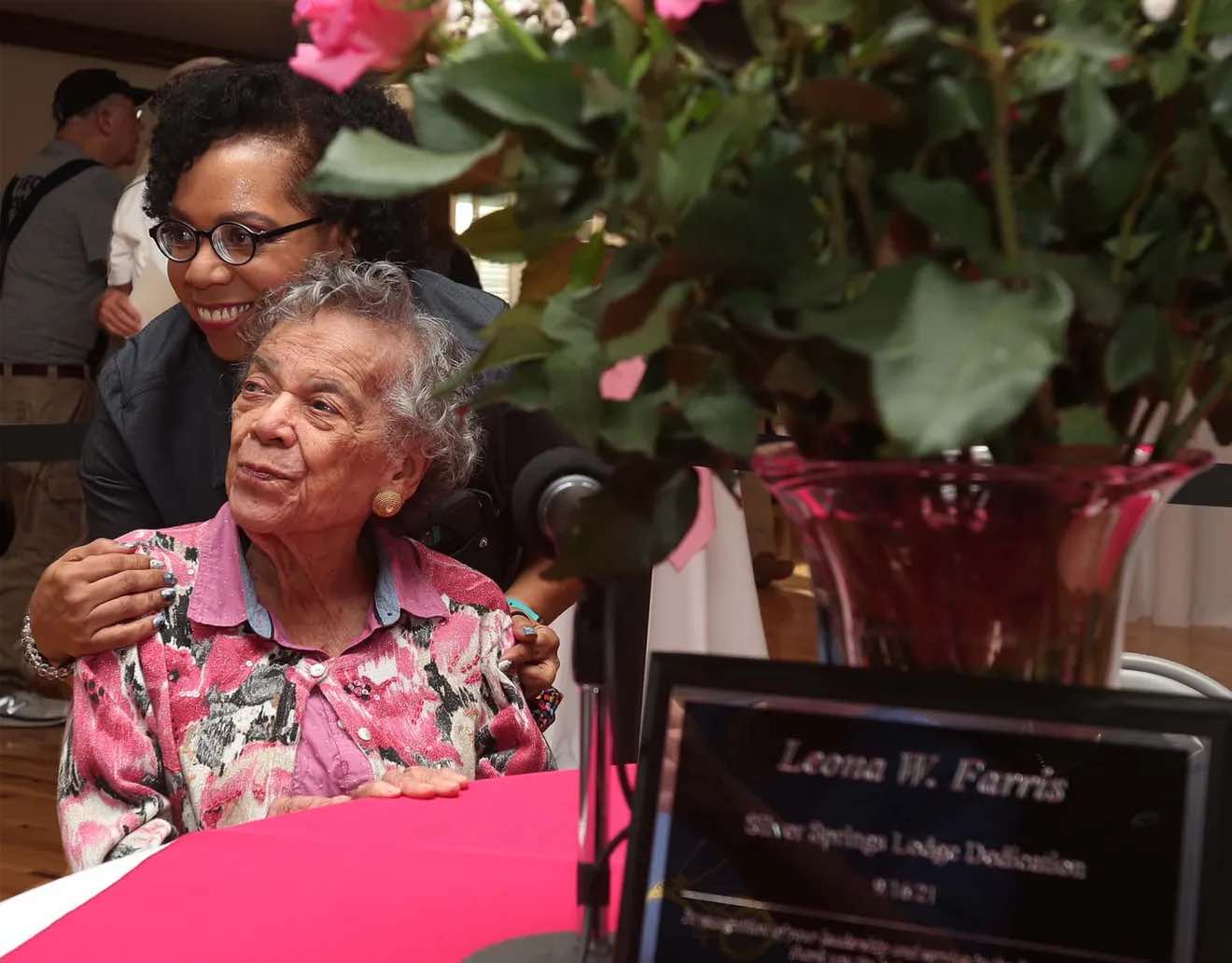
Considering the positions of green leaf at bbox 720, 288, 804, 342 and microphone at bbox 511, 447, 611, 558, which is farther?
microphone at bbox 511, 447, 611, 558

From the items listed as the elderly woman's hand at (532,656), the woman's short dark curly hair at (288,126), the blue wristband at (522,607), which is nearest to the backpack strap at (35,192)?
the woman's short dark curly hair at (288,126)

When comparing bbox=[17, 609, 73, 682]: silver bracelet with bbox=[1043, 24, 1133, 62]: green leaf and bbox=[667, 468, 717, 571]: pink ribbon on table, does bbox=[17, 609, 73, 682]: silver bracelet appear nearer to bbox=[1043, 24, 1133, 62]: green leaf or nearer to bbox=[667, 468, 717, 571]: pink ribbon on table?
bbox=[667, 468, 717, 571]: pink ribbon on table

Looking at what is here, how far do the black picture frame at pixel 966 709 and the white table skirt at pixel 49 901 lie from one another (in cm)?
51

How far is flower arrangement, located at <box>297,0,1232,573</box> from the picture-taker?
58 centimetres

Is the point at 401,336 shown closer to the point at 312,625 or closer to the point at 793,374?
the point at 312,625

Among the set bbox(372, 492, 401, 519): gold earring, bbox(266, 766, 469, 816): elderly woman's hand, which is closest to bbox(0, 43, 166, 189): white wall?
Result: bbox(372, 492, 401, 519): gold earring

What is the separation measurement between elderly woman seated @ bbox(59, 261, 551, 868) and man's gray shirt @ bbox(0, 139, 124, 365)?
3.56m

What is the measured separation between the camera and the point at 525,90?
61cm

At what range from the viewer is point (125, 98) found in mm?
5230

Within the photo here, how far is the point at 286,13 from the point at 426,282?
5.95 meters

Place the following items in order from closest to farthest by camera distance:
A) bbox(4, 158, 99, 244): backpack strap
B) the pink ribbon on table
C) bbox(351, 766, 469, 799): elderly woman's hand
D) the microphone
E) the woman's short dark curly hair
A: 1. the pink ribbon on table
2. the microphone
3. bbox(351, 766, 469, 799): elderly woman's hand
4. the woman's short dark curly hair
5. bbox(4, 158, 99, 244): backpack strap

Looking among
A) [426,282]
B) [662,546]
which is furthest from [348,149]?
[426,282]

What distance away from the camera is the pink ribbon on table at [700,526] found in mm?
690

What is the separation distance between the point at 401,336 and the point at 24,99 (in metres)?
6.22
